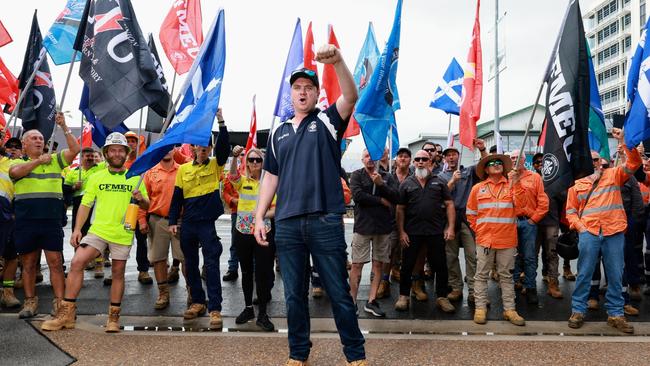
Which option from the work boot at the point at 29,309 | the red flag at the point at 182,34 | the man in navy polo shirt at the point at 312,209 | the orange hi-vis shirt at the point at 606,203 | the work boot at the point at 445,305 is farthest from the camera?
Answer: the red flag at the point at 182,34

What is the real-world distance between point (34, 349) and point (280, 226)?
252 cm

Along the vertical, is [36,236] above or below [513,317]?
above

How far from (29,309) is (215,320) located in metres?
2.05

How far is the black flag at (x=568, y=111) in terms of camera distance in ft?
16.3

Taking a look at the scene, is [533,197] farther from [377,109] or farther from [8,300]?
[8,300]

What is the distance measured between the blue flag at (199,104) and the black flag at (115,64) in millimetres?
672

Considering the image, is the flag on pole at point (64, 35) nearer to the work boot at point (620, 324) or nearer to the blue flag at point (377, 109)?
the blue flag at point (377, 109)

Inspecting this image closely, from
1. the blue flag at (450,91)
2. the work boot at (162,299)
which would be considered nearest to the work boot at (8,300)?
the work boot at (162,299)

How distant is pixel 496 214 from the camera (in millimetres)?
5703

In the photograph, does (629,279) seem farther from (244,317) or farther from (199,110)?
(199,110)

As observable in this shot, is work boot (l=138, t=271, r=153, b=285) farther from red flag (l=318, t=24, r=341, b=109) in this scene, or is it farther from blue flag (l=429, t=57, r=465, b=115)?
blue flag (l=429, t=57, r=465, b=115)

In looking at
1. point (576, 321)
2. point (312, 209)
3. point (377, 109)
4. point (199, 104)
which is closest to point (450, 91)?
point (377, 109)

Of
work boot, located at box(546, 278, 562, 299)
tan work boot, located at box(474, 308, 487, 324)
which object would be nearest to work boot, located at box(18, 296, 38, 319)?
tan work boot, located at box(474, 308, 487, 324)

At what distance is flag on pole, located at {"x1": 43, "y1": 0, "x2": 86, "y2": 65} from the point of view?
700cm
